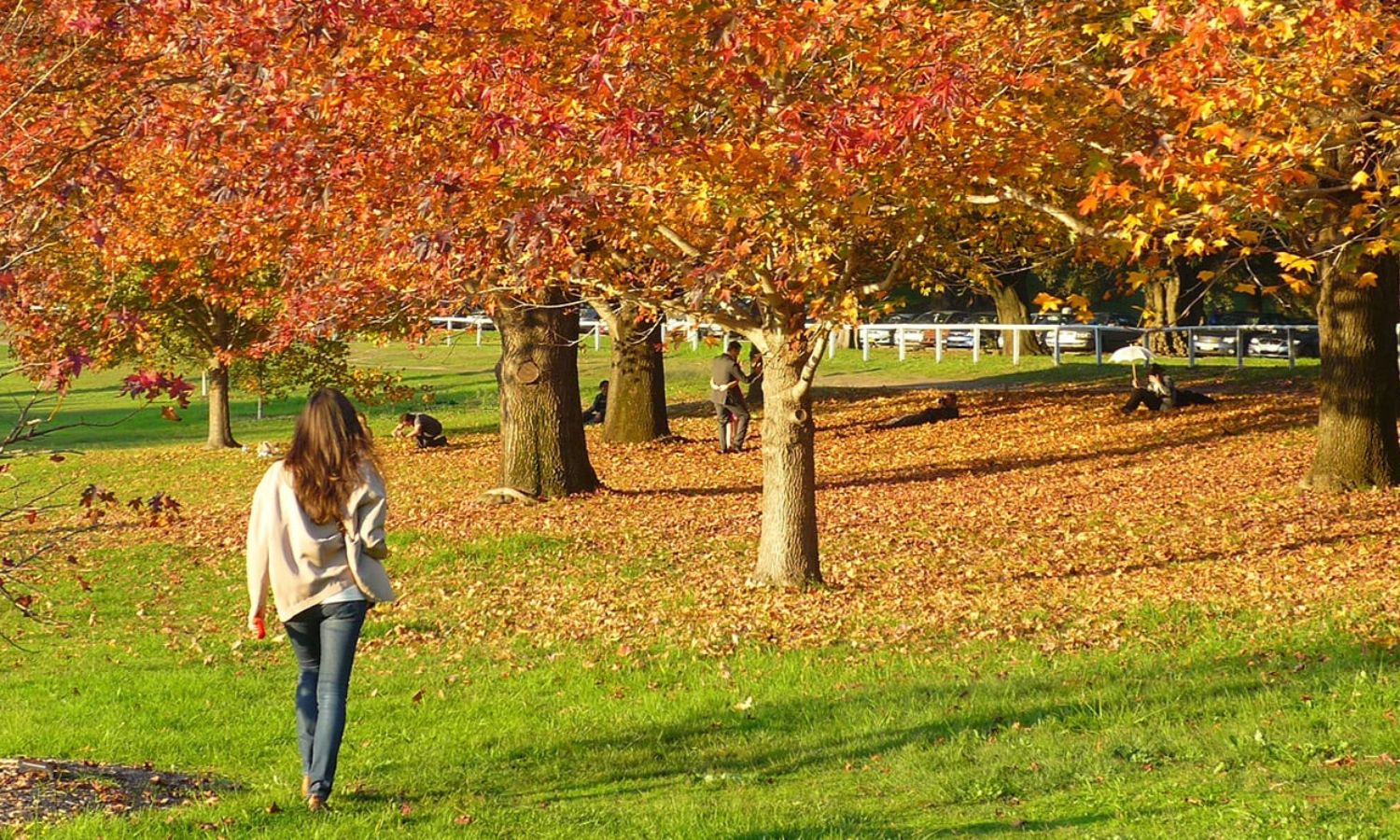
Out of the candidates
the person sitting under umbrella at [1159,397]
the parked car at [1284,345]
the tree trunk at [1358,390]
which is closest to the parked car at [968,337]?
the parked car at [1284,345]

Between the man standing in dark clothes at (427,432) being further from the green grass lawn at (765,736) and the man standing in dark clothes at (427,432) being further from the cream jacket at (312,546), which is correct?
the cream jacket at (312,546)

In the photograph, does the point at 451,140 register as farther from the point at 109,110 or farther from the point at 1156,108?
the point at 1156,108

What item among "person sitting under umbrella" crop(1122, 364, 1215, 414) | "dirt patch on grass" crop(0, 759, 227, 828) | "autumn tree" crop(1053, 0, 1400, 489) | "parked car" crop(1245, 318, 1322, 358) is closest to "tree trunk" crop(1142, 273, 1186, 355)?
"parked car" crop(1245, 318, 1322, 358)

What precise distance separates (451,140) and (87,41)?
3.69m

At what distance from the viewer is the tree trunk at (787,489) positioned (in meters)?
13.0

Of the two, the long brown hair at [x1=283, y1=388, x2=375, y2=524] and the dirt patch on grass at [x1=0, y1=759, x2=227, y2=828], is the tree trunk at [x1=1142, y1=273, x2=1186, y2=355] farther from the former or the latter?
the long brown hair at [x1=283, y1=388, x2=375, y2=524]

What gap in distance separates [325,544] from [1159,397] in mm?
19614

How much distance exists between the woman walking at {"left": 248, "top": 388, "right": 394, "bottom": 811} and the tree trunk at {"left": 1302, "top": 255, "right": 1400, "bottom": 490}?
1258 cm

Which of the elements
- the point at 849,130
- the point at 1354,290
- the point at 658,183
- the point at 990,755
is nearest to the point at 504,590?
the point at 658,183

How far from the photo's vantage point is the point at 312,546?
21.3ft

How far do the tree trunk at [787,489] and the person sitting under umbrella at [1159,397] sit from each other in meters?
12.2

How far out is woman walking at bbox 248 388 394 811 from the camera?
6.48m

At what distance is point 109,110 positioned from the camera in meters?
11.7

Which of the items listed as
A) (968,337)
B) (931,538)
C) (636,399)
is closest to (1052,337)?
(968,337)
